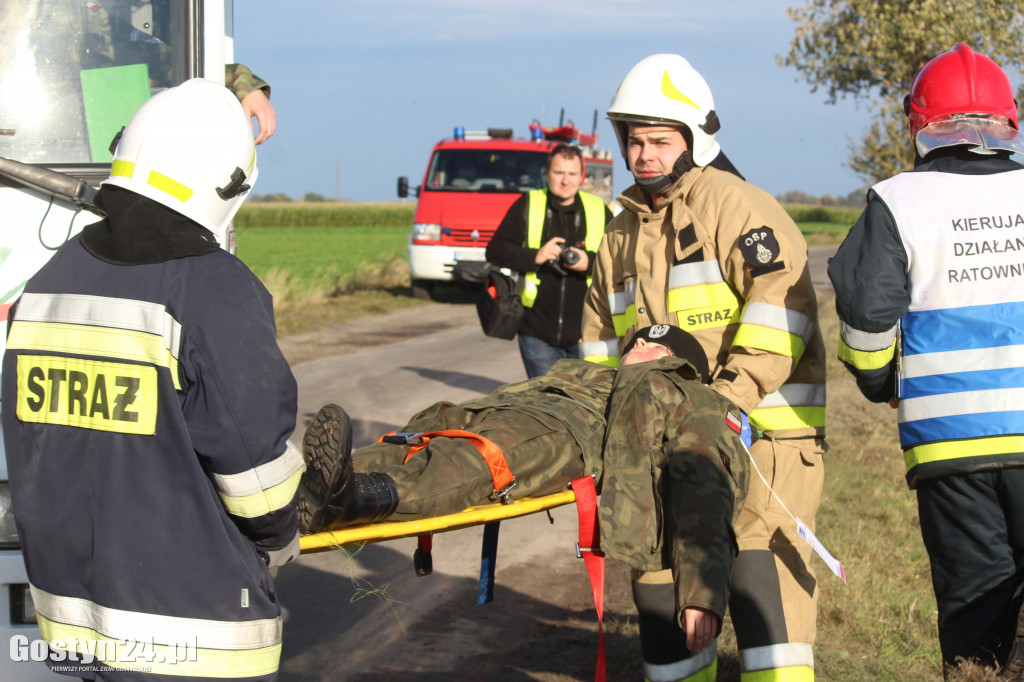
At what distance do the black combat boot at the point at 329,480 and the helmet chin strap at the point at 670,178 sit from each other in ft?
4.52

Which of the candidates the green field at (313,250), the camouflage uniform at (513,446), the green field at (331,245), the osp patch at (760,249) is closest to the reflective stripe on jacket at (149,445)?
the camouflage uniform at (513,446)

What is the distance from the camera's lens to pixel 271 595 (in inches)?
87.5

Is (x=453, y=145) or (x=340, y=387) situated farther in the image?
(x=453, y=145)

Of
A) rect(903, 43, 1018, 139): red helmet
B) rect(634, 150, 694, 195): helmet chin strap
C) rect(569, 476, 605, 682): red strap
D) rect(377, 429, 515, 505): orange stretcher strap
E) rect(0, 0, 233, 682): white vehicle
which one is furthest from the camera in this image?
rect(0, 0, 233, 682): white vehicle

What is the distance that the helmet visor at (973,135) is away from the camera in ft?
9.21

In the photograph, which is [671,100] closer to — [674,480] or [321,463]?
[674,480]

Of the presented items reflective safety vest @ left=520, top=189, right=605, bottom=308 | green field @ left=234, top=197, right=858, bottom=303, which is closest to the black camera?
reflective safety vest @ left=520, top=189, right=605, bottom=308

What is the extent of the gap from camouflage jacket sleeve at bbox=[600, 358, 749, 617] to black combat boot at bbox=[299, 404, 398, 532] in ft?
2.63

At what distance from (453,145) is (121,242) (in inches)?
566

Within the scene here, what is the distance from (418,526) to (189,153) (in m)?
1.29

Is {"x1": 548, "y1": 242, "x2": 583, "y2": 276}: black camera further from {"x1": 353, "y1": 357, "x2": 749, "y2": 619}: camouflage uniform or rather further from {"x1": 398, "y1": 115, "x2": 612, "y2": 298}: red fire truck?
{"x1": 398, "y1": 115, "x2": 612, "y2": 298}: red fire truck

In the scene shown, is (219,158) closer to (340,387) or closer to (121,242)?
(121,242)

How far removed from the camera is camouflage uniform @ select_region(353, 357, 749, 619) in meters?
2.81

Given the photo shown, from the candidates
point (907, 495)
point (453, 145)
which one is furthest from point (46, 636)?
point (453, 145)
